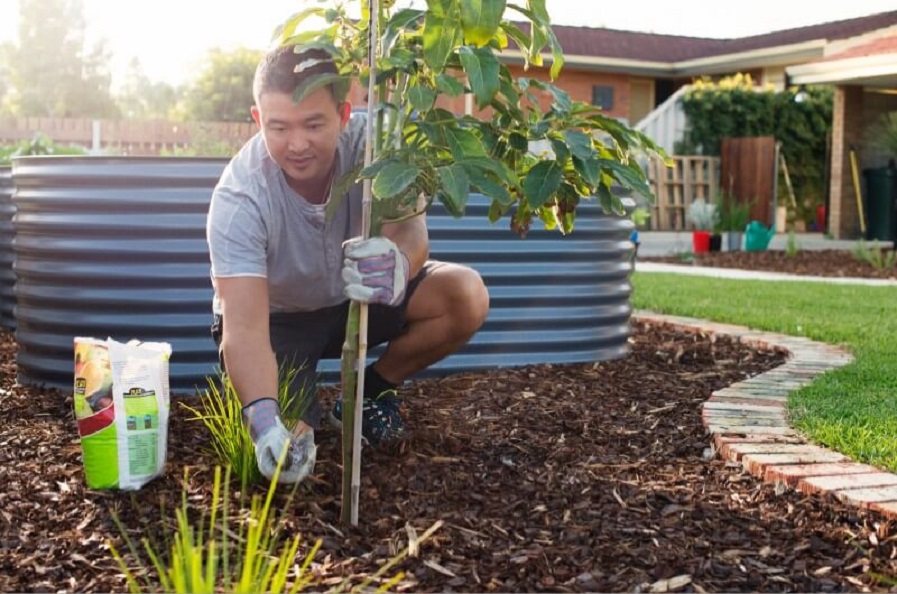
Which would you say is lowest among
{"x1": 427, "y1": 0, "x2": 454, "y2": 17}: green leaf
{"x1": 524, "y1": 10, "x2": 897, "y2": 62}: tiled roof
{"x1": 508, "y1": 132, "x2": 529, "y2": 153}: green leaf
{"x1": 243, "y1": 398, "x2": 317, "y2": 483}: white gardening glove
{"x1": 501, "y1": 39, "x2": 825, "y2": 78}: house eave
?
{"x1": 243, "y1": 398, "x2": 317, "y2": 483}: white gardening glove

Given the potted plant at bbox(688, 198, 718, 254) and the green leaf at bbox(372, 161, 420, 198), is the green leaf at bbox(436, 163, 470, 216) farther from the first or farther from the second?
the potted plant at bbox(688, 198, 718, 254)

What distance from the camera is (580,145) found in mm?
1950

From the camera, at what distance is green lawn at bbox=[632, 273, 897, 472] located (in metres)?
2.77

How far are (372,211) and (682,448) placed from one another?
1.14m

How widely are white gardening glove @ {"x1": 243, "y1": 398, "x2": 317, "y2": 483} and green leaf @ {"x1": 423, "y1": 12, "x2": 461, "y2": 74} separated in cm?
82

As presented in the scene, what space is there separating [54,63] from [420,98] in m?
47.4

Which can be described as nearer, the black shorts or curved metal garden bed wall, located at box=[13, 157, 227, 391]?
the black shorts

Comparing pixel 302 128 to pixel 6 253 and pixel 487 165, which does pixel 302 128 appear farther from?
pixel 6 253

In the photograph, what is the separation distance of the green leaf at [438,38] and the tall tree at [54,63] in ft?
150

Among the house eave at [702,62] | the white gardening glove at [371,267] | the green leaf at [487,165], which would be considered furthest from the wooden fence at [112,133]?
the green leaf at [487,165]

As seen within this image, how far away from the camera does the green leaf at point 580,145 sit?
1.94m

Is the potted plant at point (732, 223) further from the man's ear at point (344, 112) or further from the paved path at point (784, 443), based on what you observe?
the man's ear at point (344, 112)

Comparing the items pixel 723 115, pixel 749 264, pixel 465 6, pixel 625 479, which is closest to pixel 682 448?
pixel 625 479

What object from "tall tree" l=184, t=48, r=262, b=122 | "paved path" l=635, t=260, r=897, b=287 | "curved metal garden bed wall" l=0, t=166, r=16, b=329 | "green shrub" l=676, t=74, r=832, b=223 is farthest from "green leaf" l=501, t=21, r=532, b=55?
"tall tree" l=184, t=48, r=262, b=122
